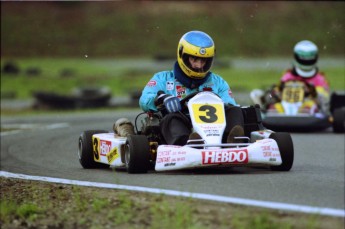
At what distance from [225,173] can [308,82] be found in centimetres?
784

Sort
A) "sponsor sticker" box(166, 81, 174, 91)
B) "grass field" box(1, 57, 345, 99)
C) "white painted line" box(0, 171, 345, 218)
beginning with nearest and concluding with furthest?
"white painted line" box(0, 171, 345, 218)
"sponsor sticker" box(166, 81, 174, 91)
"grass field" box(1, 57, 345, 99)

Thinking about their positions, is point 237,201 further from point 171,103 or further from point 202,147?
point 171,103

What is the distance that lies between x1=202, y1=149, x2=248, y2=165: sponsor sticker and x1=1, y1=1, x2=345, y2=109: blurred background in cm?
2764

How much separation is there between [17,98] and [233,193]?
2125cm

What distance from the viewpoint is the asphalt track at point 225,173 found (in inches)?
266

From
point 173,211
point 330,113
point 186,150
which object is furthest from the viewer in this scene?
point 330,113

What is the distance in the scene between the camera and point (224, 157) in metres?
8.02

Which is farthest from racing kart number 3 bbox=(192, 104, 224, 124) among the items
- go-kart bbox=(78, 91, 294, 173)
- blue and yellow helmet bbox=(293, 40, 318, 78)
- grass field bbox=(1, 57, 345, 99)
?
grass field bbox=(1, 57, 345, 99)

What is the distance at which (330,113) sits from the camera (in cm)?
1558

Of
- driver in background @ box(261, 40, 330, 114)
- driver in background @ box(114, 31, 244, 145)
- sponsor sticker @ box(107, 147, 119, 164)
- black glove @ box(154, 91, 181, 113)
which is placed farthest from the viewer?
driver in background @ box(261, 40, 330, 114)

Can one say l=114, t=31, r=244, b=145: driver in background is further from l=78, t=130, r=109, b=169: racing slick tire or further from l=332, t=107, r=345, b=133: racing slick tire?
l=332, t=107, r=345, b=133: racing slick tire

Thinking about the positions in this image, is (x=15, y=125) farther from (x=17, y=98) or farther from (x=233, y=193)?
(x=233, y=193)

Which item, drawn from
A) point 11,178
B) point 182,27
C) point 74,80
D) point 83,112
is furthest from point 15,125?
point 182,27

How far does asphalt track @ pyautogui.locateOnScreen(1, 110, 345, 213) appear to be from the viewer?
675 centimetres
